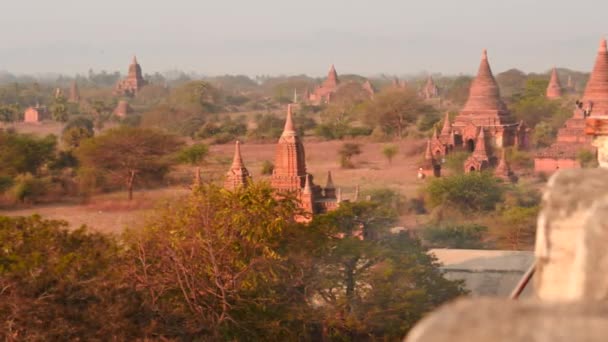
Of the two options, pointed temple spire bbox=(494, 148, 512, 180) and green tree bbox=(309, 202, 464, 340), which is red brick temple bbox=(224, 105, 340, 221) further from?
pointed temple spire bbox=(494, 148, 512, 180)

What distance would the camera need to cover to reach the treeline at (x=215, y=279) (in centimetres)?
862

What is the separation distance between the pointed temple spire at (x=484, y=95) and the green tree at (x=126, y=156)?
47.3ft

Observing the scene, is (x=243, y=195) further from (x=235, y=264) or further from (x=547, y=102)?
(x=547, y=102)

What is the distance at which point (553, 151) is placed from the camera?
30922mm

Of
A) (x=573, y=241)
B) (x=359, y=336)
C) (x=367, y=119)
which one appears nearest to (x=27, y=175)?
(x=359, y=336)

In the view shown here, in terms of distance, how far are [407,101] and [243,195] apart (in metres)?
40.0

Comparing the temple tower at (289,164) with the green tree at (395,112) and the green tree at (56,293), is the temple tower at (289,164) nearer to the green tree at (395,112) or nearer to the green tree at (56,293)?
the green tree at (56,293)

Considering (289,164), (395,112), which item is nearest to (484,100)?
(395,112)

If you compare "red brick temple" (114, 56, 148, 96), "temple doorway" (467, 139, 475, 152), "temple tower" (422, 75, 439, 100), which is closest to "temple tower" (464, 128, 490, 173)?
"temple doorway" (467, 139, 475, 152)

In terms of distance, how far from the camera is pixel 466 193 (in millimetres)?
23203

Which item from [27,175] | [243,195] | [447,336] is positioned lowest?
[27,175]

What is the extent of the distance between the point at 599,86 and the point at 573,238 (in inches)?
1392

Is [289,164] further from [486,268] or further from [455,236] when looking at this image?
[455,236]

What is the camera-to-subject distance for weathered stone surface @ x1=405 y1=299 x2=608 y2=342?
93 cm
